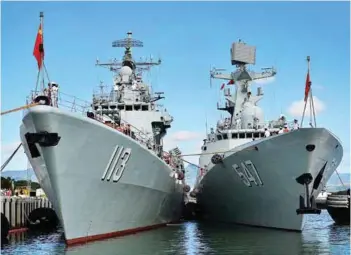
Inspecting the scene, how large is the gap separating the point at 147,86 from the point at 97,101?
3.50 meters

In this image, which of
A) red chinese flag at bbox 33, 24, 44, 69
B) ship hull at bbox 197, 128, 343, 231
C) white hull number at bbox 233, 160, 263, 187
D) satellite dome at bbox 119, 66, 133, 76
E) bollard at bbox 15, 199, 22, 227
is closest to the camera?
red chinese flag at bbox 33, 24, 44, 69

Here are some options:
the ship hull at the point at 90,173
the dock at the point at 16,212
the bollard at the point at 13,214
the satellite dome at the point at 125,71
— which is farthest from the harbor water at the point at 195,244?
the satellite dome at the point at 125,71

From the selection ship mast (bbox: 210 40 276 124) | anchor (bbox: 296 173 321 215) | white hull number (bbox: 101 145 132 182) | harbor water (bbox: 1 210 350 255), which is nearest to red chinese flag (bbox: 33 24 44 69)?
white hull number (bbox: 101 145 132 182)

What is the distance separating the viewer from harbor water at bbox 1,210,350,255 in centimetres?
1672

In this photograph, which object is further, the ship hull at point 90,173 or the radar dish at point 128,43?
the radar dish at point 128,43

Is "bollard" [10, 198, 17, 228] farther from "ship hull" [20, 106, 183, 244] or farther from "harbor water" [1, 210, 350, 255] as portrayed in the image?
"ship hull" [20, 106, 183, 244]

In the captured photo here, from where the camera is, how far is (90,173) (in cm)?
1736

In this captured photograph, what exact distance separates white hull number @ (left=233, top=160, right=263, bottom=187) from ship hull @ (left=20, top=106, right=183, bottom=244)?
412cm

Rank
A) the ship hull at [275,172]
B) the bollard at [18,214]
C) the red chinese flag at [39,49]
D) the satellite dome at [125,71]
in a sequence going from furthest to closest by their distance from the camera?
1. the satellite dome at [125,71]
2. the bollard at [18,214]
3. the ship hull at [275,172]
4. the red chinese flag at [39,49]

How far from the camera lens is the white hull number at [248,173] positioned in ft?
71.3

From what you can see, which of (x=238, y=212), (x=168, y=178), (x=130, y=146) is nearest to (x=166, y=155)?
(x=168, y=178)

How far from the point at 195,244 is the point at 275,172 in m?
4.66

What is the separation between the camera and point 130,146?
1861 cm

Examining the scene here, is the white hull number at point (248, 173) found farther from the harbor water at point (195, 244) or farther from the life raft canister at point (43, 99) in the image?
the life raft canister at point (43, 99)
